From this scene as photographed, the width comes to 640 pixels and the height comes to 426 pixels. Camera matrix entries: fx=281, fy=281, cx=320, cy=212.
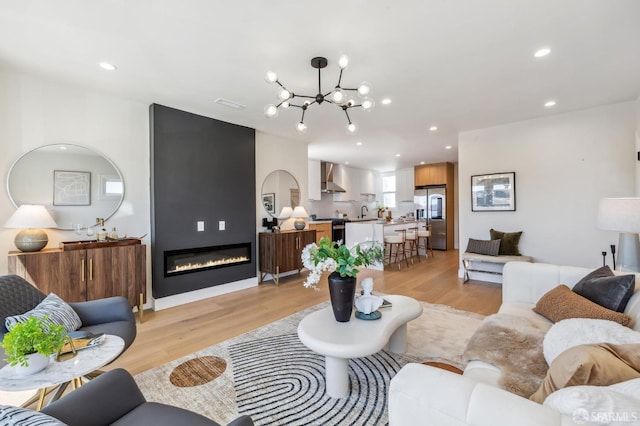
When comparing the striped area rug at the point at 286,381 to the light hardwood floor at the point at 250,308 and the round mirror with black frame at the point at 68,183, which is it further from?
the round mirror with black frame at the point at 68,183

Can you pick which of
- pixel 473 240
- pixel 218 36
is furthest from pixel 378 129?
pixel 218 36

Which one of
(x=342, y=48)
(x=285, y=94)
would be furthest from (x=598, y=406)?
(x=342, y=48)

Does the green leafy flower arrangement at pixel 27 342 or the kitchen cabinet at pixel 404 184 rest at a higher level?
the kitchen cabinet at pixel 404 184

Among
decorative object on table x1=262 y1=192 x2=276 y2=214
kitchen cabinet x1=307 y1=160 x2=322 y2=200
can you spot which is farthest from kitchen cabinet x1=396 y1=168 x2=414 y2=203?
decorative object on table x1=262 y1=192 x2=276 y2=214

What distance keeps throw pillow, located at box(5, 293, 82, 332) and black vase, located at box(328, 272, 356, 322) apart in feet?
5.93

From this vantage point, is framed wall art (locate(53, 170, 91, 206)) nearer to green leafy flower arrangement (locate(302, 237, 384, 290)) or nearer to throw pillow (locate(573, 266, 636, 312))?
green leafy flower arrangement (locate(302, 237, 384, 290))

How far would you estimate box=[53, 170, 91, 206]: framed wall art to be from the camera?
10.2 ft

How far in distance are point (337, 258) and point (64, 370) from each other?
1576mm

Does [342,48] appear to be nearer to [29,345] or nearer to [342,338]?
[342,338]

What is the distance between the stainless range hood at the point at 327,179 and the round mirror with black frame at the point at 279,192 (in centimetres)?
238

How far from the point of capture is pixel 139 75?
2893 millimetres

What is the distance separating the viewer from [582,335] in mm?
1338

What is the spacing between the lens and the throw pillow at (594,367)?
89cm

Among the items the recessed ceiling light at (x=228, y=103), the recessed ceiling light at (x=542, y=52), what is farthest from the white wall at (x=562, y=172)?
the recessed ceiling light at (x=228, y=103)
